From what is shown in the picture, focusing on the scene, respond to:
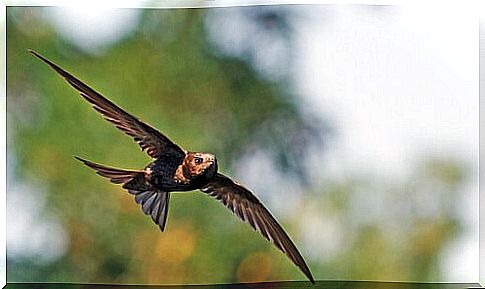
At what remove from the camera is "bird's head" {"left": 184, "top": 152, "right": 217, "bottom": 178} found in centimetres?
55

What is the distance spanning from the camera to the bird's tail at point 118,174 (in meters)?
0.55

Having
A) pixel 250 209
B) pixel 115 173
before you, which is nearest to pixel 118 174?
pixel 115 173

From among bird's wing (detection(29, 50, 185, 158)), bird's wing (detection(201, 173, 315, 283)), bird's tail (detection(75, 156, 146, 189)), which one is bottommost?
bird's wing (detection(201, 173, 315, 283))

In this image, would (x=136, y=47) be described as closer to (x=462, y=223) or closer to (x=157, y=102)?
(x=157, y=102)

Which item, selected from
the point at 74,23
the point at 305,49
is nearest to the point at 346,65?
the point at 305,49

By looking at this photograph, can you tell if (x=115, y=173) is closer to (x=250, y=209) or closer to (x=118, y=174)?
(x=118, y=174)

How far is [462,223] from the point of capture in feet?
1.79

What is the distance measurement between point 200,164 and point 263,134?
0.23 ft

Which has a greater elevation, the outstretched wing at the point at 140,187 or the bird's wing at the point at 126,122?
the bird's wing at the point at 126,122

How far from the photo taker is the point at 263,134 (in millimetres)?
549

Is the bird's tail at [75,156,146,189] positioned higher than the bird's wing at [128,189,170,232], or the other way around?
the bird's tail at [75,156,146,189]

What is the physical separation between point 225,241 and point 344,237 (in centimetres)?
12

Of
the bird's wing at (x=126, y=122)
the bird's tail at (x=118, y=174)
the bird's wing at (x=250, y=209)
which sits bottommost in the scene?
the bird's wing at (x=250, y=209)

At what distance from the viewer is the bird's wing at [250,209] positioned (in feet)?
1.79
